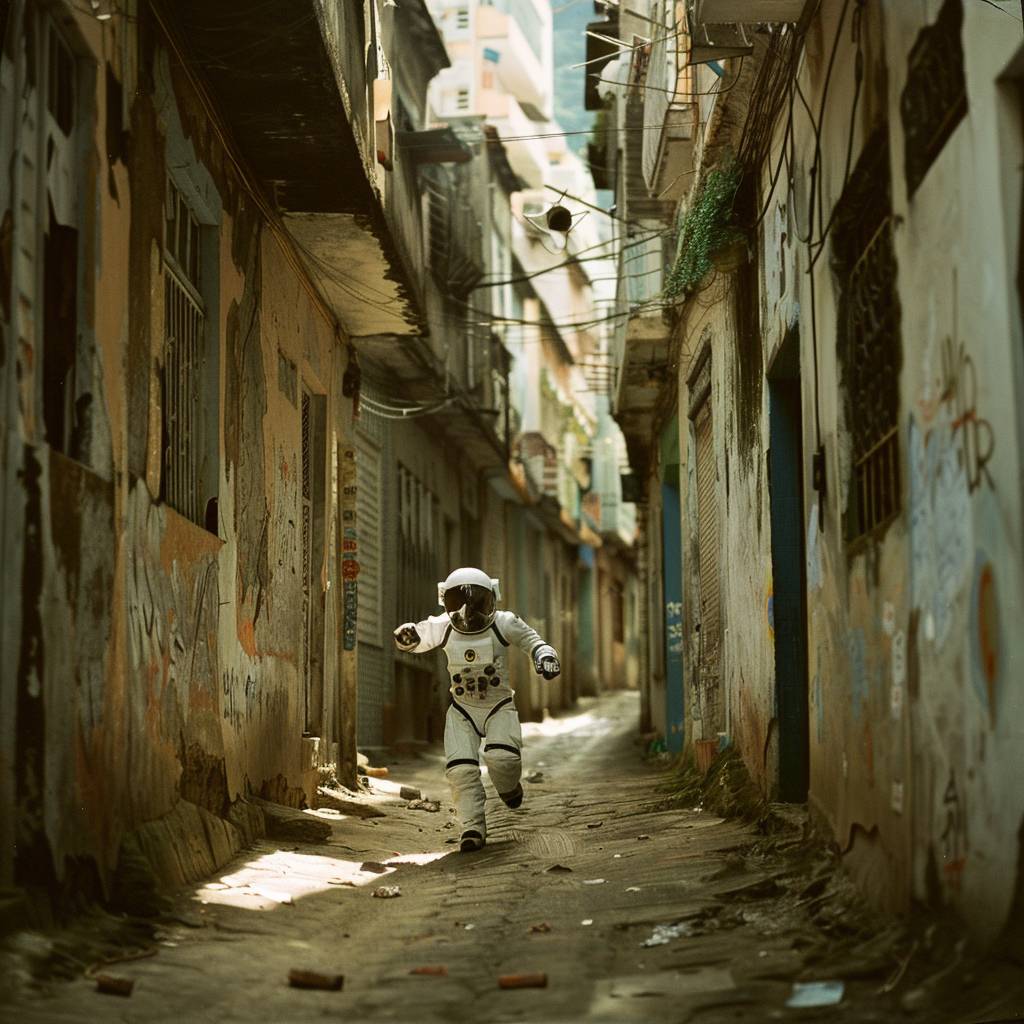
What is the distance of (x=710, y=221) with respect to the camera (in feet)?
36.2

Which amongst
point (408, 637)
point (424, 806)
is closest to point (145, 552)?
point (408, 637)

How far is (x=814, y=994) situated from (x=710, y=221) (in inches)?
279

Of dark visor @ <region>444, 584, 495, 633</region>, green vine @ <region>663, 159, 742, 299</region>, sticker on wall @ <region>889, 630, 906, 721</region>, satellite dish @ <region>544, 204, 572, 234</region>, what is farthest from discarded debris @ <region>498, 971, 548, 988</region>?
satellite dish @ <region>544, 204, 572, 234</region>

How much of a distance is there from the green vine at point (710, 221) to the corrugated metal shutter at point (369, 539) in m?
6.43

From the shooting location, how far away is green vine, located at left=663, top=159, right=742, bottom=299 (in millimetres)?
10797

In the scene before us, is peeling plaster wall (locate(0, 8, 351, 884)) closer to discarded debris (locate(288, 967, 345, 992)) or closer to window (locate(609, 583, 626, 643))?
Answer: discarded debris (locate(288, 967, 345, 992))

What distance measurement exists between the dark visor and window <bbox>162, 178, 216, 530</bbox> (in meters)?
1.80

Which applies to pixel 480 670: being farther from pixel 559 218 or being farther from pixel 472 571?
pixel 559 218

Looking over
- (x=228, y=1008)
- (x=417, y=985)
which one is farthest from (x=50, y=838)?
(x=417, y=985)

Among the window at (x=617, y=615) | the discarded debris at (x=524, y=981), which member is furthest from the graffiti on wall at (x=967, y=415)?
the window at (x=617, y=615)

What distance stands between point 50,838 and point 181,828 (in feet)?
6.13

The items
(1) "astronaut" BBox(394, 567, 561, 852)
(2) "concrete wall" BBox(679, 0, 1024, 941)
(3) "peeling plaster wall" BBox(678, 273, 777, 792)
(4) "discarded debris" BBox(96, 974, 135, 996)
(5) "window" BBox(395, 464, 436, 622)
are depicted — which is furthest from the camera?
(5) "window" BBox(395, 464, 436, 622)

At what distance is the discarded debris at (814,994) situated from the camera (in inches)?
190

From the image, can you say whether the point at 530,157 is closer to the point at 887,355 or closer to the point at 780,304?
the point at 780,304
